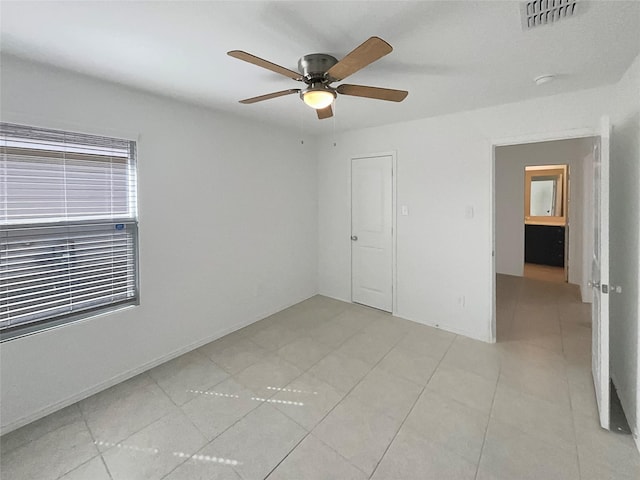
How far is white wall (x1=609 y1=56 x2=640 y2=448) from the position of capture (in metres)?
1.83

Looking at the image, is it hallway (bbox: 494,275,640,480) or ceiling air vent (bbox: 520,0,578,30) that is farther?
hallway (bbox: 494,275,640,480)

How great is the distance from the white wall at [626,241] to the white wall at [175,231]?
3205mm

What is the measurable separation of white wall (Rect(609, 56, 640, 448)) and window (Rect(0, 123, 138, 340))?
3646mm

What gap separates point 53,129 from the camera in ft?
6.89

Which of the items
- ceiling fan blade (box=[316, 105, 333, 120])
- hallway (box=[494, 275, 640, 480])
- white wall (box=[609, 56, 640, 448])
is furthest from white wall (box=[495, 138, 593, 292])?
ceiling fan blade (box=[316, 105, 333, 120])

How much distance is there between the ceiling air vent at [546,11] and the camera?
1.42 m

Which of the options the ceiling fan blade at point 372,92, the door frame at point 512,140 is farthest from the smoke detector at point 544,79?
the ceiling fan blade at point 372,92

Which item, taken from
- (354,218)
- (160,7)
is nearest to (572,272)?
(354,218)

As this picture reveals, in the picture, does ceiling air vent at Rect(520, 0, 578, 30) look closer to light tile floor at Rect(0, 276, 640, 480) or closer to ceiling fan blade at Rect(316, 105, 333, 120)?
ceiling fan blade at Rect(316, 105, 333, 120)

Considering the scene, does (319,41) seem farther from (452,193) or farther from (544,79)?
(452,193)

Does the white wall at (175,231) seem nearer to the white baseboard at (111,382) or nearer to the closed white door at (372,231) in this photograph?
the white baseboard at (111,382)

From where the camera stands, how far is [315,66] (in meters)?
1.85

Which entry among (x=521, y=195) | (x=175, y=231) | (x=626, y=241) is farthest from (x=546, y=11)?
(x=521, y=195)

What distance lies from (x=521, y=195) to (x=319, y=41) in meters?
5.59
